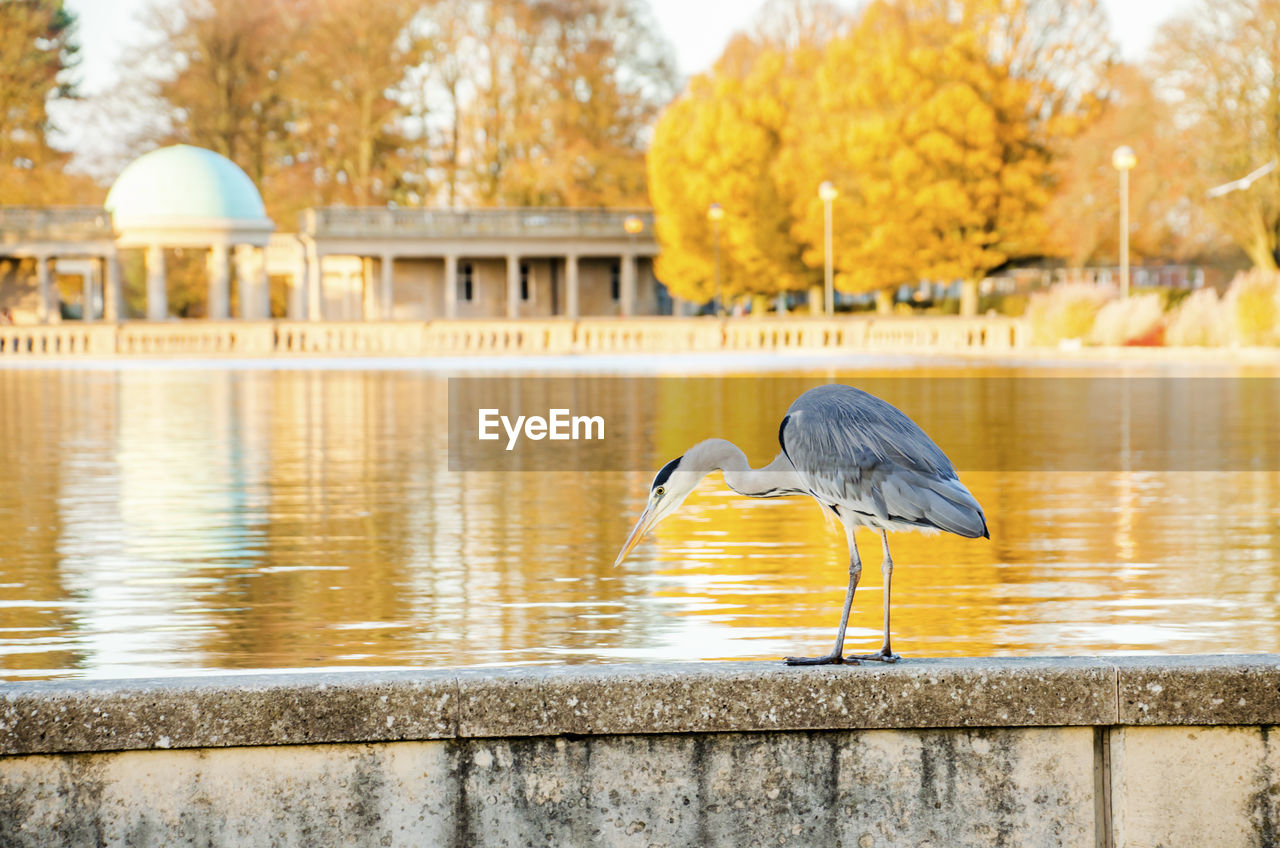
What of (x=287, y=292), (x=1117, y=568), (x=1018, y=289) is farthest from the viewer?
(x=287, y=292)

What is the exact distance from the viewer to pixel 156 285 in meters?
84.6

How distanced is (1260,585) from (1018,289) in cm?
6494

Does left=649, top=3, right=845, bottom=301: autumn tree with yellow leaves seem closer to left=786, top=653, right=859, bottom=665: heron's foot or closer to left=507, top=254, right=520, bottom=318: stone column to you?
left=507, top=254, right=520, bottom=318: stone column

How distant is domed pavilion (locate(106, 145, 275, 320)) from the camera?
8300cm

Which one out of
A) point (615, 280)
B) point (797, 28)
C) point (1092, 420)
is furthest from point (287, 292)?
point (1092, 420)

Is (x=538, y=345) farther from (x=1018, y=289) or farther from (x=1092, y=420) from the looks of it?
(x=1092, y=420)

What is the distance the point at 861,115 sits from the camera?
6950 cm

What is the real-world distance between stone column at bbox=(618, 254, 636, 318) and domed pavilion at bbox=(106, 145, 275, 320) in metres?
19.2

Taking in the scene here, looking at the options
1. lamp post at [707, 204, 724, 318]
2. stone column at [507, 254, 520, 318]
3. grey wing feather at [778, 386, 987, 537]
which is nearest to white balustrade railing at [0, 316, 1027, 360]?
lamp post at [707, 204, 724, 318]

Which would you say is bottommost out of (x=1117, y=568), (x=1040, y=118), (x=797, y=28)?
(x=1117, y=568)

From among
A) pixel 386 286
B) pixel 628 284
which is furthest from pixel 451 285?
pixel 628 284

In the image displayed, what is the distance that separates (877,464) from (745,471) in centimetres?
41

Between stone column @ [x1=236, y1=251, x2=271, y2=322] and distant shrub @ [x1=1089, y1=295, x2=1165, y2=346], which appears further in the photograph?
stone column @ [x1=236, y1=251, x2=271, y2=322]

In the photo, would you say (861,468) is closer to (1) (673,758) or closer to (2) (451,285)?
(1) (673,758)
